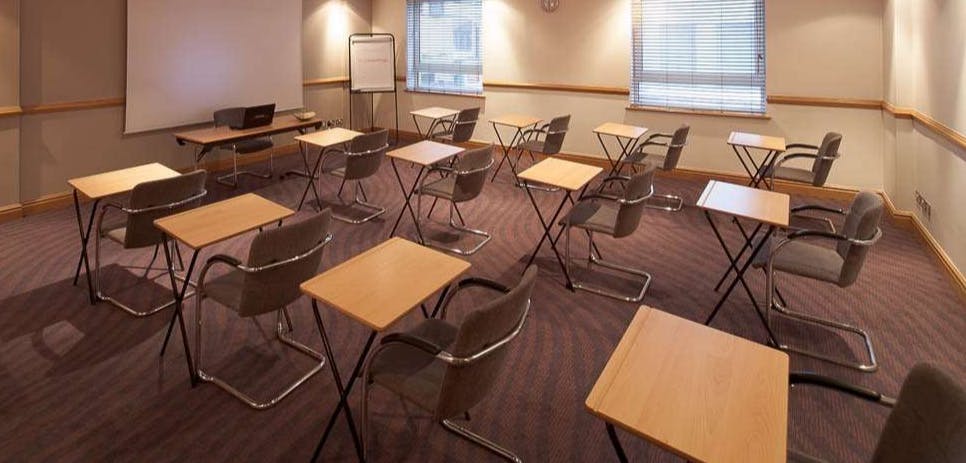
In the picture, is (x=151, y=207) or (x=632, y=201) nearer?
(x=151, y=207)

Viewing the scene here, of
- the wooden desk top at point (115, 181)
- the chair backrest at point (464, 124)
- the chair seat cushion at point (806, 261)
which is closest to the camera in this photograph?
the chair seat cushion at point (806, 261)

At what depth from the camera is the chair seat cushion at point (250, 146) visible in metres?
5.96

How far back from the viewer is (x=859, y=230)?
264cm

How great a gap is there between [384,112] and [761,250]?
715 centimetres

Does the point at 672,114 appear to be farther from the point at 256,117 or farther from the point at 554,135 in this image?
the point at 256,117

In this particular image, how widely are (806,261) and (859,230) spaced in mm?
408

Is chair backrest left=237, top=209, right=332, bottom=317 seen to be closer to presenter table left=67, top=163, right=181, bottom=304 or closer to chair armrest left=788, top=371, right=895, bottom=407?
presenter table left=67, top=163, right=181, bottom=304

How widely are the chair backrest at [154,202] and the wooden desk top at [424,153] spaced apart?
1.53 m

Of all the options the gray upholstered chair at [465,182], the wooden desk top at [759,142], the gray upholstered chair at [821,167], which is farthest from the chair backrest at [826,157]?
the gray upholstered chair at [465,182]

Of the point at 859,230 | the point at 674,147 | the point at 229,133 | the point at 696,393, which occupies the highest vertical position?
the point at 229,133

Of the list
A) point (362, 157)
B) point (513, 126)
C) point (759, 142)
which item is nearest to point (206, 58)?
point (362, 157)

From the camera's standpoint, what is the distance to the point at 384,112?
912 centimetres

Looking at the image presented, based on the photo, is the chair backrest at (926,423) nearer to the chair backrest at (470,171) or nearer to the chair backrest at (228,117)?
the chair backrest at (470,171)

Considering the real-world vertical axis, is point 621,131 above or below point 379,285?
above
